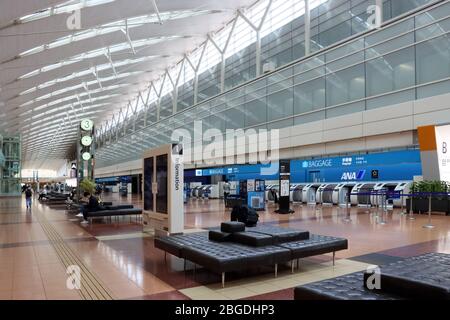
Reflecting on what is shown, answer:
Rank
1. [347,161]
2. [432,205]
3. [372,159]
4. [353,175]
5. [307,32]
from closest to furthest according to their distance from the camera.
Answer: [432,205] → [372,159] → [347,161] → [353,175] → [307,32]

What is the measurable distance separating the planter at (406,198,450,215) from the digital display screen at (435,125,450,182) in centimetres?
95

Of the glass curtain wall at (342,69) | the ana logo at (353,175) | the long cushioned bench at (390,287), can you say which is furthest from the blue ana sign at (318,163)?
the long cushioned bench at (390,287)

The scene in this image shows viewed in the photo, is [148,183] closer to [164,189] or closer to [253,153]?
[164,189]

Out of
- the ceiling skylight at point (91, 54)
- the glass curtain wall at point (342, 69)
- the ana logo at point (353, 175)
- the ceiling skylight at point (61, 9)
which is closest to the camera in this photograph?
the ceiling skylight at point (61, 9)

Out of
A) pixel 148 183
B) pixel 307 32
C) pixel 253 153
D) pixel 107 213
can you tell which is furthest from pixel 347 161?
pixel 107 213

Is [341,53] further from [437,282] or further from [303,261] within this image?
[437,282]

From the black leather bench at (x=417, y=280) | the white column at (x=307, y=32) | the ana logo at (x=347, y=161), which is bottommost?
the black leather bench at (x=417, y=280)

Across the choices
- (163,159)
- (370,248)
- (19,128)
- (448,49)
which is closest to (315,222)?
(370,248)

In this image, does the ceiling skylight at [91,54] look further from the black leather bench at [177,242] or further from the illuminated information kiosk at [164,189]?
the black leather bench at [177,242]

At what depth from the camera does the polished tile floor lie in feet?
17.3

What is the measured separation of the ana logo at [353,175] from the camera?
21.8 m

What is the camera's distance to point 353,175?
2223 cm

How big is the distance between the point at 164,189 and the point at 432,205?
11.5 meters

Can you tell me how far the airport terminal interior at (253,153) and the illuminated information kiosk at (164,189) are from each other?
0.17 feet
